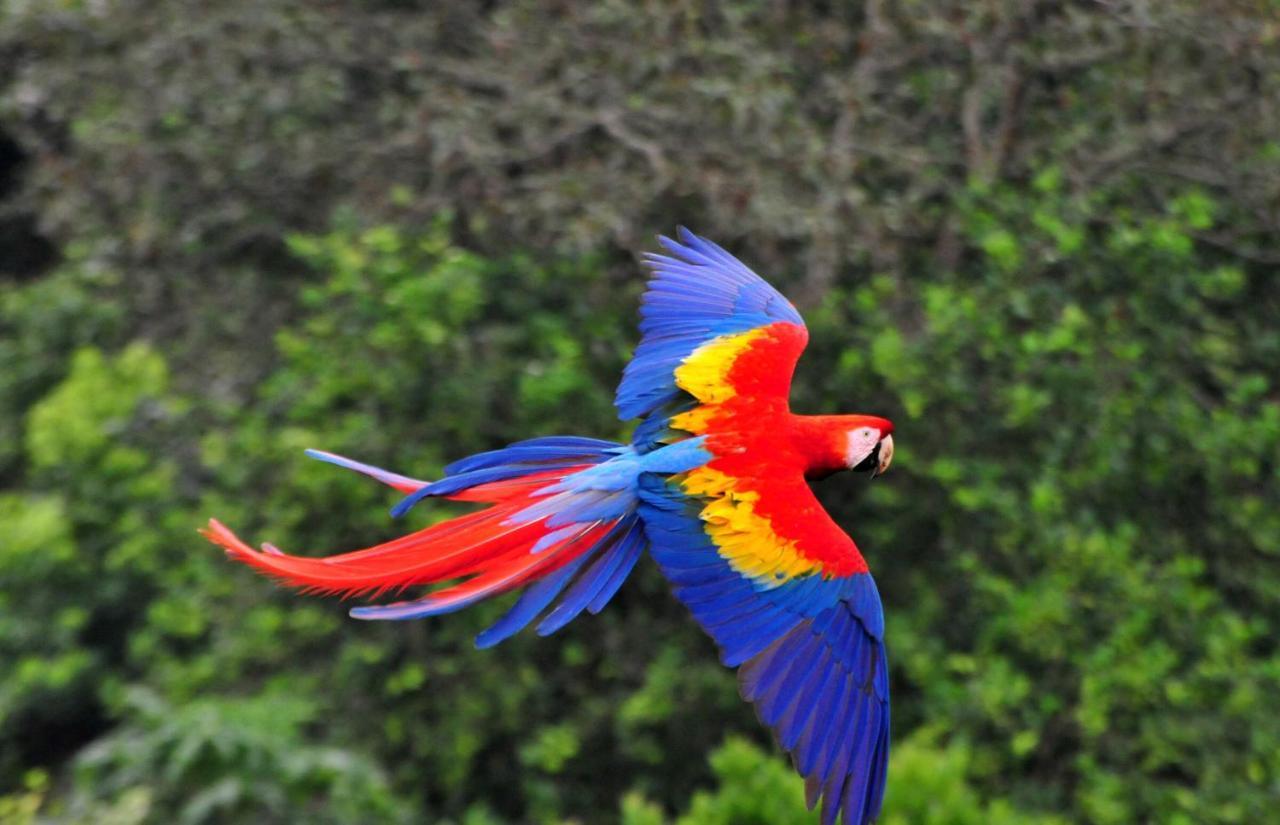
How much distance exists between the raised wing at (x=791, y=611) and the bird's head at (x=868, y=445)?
139 millimetres

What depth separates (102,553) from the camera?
17.4 feet

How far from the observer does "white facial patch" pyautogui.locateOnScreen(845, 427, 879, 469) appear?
264cm

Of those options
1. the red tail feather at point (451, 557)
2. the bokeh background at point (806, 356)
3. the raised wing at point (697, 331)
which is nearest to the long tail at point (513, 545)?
the red tail feather at point (451, 557)

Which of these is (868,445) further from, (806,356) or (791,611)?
(806,356)

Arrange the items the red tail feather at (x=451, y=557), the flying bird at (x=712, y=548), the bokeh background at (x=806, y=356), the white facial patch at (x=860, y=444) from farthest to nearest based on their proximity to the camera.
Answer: the bokeh background at (x=806, y=356)
the white facial patch at (x=860, y=444)
the flying bird at (x=712, y=548)
the red tail feather at (x=451, y=557)

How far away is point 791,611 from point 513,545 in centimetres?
48

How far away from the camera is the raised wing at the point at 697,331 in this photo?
2672 millimetres

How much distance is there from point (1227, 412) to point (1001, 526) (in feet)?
2.40

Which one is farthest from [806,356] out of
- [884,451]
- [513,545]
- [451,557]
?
[451,557]

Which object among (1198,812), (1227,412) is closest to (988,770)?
(1198,812)

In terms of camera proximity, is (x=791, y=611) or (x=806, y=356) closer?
(x=791, y=611)

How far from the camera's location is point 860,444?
2654 millimetres

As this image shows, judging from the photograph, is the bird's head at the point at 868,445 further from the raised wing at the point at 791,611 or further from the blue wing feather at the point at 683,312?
the blue wing feather at the point at 683,312

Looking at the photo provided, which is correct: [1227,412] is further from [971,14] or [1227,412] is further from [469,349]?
[469,349]
